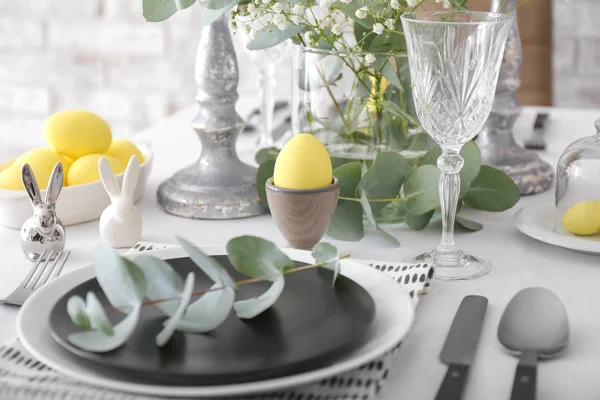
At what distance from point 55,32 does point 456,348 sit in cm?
230

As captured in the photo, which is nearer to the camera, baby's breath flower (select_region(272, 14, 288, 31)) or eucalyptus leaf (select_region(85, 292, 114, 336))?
eucalyptus leaf (select_region(85, 292, 114, 336))

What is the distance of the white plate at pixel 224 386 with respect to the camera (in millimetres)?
475

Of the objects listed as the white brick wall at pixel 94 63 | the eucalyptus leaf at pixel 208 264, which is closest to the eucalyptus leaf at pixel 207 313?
the eucalyptus leaf at pixel 208 264

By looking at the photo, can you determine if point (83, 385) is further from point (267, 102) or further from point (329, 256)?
point (267, 102)

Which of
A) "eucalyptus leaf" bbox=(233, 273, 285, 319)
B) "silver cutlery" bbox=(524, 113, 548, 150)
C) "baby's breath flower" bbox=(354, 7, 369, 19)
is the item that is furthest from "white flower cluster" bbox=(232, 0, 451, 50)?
"silver cutlery" bbox=(524, 113, 548, 150)

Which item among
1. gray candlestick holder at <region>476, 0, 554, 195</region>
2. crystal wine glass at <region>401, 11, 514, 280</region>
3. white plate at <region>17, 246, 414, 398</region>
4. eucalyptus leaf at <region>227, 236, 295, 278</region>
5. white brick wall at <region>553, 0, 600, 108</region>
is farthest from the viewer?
Result: white brick wall at <region>553, 0, 600, 108</region>

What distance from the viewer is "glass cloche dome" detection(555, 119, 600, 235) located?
0.83m

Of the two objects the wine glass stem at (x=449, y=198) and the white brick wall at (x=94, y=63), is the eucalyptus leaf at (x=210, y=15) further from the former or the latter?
the white brick wall at (x=94, y=63)

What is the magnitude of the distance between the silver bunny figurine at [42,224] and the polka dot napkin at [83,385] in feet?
0.81

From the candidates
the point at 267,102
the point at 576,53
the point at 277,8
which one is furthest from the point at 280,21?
the point at 576,53

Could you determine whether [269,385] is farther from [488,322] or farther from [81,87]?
[81,87]

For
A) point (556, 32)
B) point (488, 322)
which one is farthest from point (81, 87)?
point (488, 322)

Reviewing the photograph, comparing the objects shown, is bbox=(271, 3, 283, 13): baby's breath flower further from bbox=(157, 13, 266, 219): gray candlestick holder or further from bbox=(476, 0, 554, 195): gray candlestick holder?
bbox=(476, 0, 554, 195): gray candlestick holder

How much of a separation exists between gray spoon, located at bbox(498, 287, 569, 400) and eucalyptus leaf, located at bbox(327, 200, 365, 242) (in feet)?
0.79
